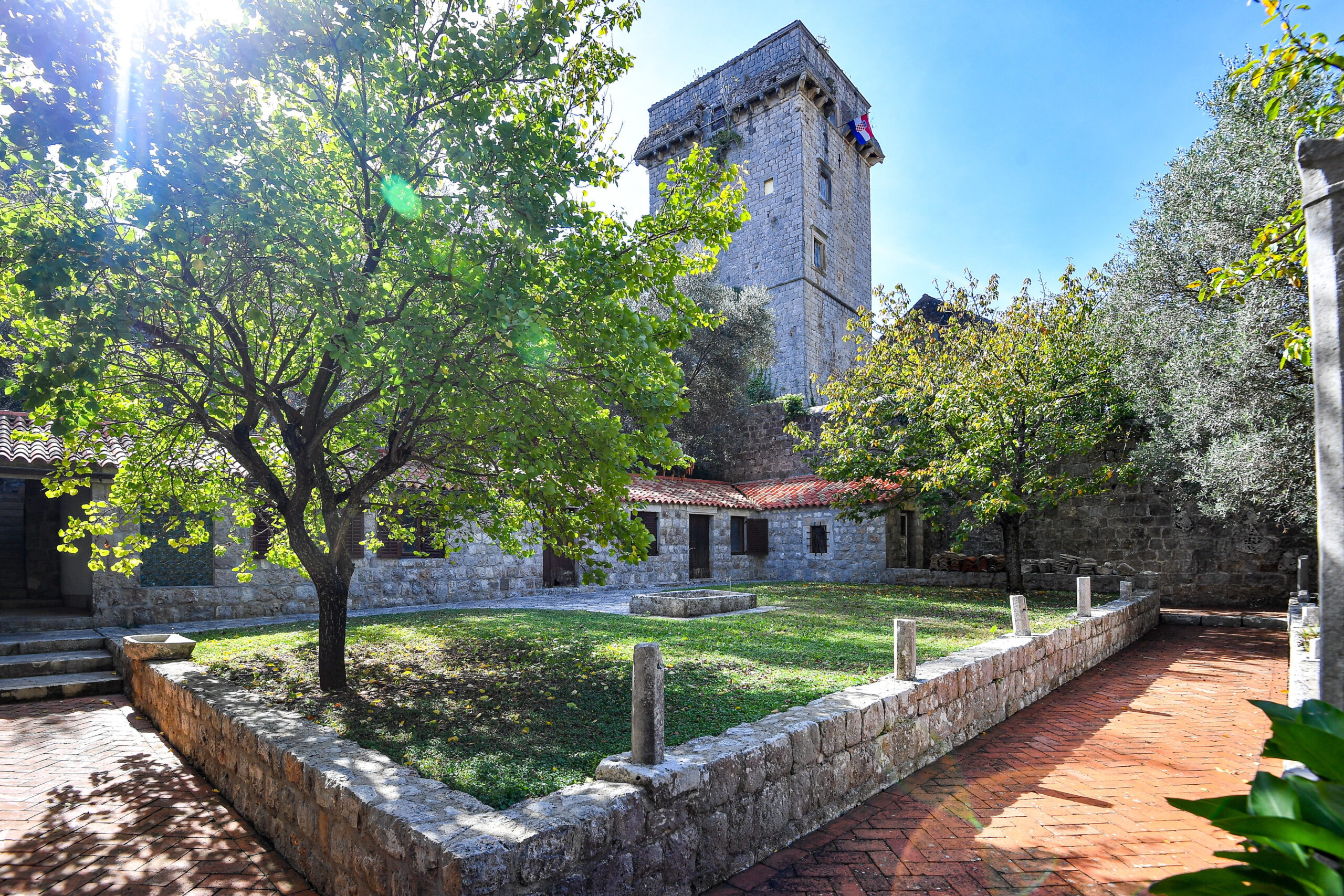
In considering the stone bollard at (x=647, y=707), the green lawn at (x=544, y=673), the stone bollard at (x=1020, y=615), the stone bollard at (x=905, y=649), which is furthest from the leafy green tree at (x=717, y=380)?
the stone bollard at (x=647, y=707)

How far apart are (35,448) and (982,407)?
1474 cm

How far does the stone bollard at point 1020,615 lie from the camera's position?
7270 millimetres

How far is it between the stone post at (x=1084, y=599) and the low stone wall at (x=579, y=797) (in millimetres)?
4361

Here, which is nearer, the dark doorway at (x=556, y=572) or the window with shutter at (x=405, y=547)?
the window with shutter at (x=405, y=547)

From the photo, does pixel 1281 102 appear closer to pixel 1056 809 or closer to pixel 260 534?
pixel 1056 809

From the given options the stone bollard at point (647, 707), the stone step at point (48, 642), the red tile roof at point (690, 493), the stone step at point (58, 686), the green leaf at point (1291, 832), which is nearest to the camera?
the green leaf at point (1291, 832)

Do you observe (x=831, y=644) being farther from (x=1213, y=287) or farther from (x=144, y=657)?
(x=144, y=657)

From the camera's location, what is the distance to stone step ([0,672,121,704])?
6969 mm

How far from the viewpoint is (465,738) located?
422 cm

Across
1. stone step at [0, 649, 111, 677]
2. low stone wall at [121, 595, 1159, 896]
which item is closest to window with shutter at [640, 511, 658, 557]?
stone step at [0, 649, 111, 677]

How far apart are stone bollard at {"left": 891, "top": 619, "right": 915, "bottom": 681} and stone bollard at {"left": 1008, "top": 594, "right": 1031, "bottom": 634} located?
261 centimetres

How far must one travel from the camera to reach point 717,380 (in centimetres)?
2186

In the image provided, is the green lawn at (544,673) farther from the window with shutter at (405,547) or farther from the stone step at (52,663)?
the window with shutter at (405,547)

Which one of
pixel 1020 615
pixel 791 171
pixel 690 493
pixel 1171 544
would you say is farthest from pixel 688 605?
pixel 791 171
